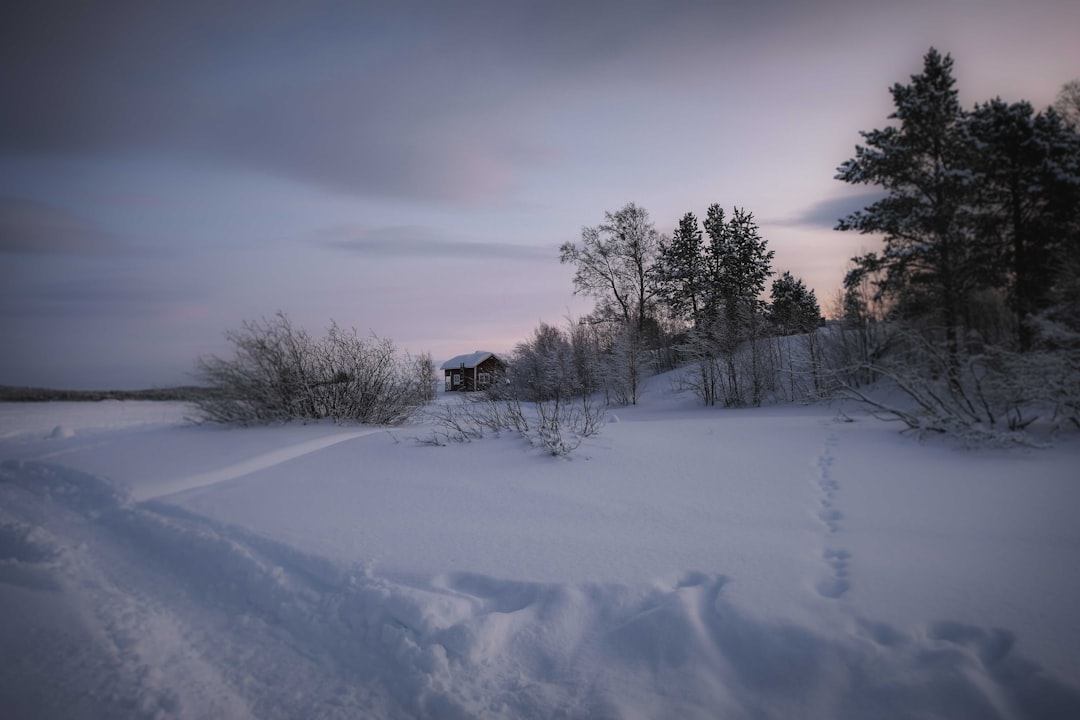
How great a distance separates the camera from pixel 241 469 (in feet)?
24.6

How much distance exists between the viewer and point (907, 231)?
1825 centimetres

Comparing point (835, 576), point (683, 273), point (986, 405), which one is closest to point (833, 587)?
point (835, 576)

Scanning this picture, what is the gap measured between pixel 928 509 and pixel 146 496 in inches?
363

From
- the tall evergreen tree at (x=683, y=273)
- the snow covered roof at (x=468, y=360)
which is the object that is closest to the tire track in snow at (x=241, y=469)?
the tall evergreen tree at (x=683, y=273)

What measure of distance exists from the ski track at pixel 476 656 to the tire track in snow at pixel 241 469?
2.48 m

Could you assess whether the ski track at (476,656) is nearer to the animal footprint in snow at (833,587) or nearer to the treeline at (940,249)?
the animal footprint in snow at (833,587)

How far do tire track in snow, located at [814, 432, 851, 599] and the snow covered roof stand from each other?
1353 inches

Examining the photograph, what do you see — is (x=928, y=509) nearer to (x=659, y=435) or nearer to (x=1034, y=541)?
(x=1034, y=541)

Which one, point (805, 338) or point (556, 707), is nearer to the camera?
point (556, 707)

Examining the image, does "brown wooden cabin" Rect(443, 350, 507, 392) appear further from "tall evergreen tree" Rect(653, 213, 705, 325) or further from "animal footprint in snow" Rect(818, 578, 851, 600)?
"animal footprint in snow" Rect(818, 578, 851, 600)

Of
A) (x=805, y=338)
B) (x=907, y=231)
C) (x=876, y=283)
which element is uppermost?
(x=907, y=231)

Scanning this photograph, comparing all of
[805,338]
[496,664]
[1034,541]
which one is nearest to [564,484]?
[496,664]

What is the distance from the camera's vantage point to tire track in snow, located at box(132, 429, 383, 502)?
6.52 metres

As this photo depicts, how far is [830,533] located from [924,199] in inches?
798
